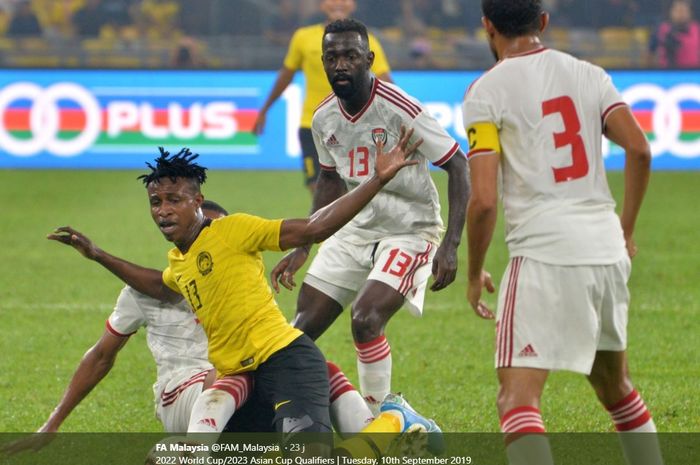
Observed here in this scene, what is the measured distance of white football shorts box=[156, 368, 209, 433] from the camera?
583cm

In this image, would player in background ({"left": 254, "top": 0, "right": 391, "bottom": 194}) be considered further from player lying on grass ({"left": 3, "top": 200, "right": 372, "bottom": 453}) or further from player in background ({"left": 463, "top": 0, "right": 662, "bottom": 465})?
player in background ({"left": 463, "top": 0, "right": 662, "bottom": 465})

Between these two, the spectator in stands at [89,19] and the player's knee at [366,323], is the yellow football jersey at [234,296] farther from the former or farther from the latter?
the spectator in stands at [89,19]

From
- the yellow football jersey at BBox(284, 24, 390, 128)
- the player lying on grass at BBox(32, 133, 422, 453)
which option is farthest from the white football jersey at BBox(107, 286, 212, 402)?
the yellow football jersey at BBox(284, 24, 390, 128)

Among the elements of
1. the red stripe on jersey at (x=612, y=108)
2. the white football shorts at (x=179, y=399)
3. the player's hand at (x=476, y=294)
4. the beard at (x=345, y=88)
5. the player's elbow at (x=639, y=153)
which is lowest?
the white football shorts at (x=179, y=399)

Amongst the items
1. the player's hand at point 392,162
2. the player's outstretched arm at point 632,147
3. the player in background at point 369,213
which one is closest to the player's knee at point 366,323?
the player in background at point 369,213

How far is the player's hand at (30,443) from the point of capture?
597 cm

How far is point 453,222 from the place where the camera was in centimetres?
613

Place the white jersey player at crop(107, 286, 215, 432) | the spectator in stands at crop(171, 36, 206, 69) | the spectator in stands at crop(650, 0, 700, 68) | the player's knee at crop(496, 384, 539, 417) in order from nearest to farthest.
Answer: the player's knee at crop(496, 384, 539, 417), the white jersey player at crop(107, 286, 215, 432), the spectator in stands at crop(650, 0, 700, 68), the spectator in stands at crop(171, 36, 206, 69)

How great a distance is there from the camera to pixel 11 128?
1859 cm

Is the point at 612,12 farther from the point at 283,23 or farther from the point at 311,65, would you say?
the point at 311,65

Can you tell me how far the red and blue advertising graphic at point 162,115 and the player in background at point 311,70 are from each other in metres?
5.48

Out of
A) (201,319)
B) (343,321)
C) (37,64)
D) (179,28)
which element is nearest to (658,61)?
(179,28)

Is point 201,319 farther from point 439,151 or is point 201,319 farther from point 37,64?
point 37,64

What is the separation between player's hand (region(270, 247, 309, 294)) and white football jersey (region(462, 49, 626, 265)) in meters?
1.77
